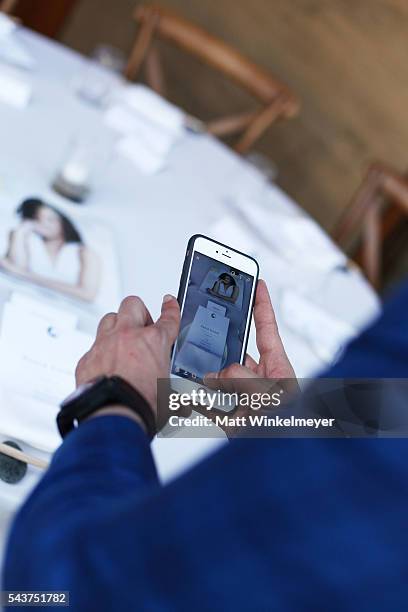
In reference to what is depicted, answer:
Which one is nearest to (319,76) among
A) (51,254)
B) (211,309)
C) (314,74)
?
(314,74)

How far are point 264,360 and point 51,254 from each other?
476mm

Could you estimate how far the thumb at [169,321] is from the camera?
65 centimetres

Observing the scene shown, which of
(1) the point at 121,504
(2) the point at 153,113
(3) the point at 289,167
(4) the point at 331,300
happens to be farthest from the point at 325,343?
(3) the point at 289,167

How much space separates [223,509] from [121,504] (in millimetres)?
77

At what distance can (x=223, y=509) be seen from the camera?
0.42 metres

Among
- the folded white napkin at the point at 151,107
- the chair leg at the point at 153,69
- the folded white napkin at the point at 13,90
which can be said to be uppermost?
the chair leg at the point at 153,69

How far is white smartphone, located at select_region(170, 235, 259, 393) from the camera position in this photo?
0.79m

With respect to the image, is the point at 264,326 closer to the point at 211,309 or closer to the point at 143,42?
the point at 211,309

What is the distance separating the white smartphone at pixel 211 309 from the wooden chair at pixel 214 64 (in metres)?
1.20

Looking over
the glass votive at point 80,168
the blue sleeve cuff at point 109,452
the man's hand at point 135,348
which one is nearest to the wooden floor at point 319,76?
the glass votive at point 80,168

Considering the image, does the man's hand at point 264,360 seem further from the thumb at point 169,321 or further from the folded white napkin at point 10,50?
the folded white napkin at point 10,50

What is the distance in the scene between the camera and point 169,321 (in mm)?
669

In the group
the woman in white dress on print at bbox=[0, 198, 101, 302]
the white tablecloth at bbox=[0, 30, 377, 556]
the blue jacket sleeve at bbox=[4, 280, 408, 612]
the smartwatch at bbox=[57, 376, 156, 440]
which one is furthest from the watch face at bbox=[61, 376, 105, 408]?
the woman in white dress on print at bbox=[0, 198, 101, 302]

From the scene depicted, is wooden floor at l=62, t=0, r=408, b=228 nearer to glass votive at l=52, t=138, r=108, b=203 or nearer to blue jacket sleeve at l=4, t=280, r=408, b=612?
glass votive at l=52, t=138, r=108, b=203
